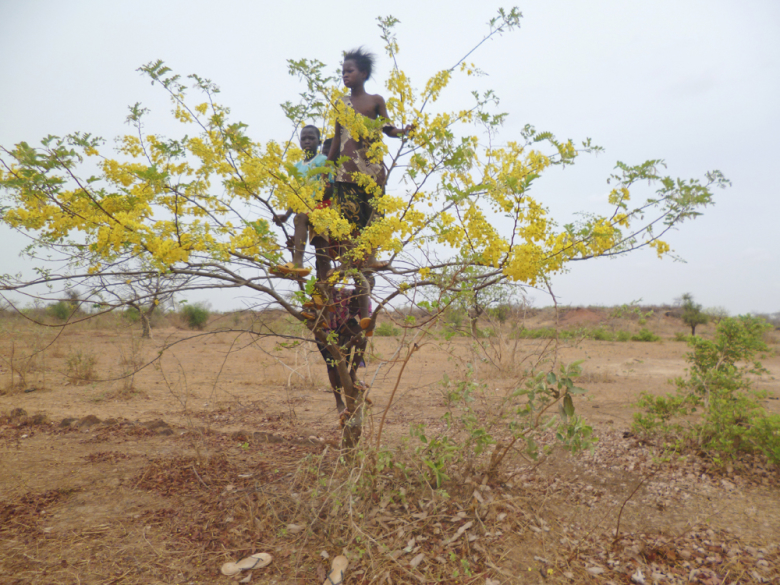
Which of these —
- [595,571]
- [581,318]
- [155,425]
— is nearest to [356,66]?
[595,571]

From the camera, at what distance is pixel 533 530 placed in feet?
7.81

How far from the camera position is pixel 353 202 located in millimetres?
2883

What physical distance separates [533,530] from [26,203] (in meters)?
3.13

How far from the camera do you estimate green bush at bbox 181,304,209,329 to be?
17522 millimetres

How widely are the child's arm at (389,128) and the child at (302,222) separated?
0.50 metres

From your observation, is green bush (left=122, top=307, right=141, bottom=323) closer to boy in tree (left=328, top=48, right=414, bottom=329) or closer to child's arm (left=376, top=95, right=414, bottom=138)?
boy in tree (left=328, top=48, right=414, bottom=329)

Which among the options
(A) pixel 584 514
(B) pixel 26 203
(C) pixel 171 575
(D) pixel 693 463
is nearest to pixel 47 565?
(C) pixel 171 575

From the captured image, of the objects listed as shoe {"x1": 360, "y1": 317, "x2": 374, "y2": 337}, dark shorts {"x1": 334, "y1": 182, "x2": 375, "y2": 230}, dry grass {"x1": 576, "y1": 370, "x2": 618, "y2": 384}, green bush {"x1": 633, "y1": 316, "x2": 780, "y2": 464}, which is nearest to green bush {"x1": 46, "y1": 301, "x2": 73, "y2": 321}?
shoe {"x1": 360, "y1": 317, "x2": 374, "y2": 337}

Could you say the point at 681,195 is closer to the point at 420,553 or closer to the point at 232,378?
the point at 420,553

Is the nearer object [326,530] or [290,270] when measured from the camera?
[326,530]

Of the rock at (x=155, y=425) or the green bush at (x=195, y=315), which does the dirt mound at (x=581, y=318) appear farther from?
the green bush at (x=195, y=315)

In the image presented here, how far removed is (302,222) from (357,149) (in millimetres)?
609

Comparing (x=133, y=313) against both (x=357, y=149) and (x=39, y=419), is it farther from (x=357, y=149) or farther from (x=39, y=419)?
(x=357, y=149)

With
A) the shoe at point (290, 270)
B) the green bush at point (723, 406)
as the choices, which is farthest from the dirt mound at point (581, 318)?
the shoe at point (290, 270)
